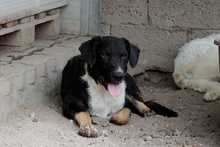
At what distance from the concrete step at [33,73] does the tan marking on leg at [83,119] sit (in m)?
0.64

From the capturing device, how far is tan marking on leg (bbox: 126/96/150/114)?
19.6 ft

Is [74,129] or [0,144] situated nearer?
[0,144]

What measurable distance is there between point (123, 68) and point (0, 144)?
1365mm

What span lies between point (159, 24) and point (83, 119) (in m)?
2.09

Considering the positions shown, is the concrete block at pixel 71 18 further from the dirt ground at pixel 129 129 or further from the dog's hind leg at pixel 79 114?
the dog's hind leg at pixel 79 114

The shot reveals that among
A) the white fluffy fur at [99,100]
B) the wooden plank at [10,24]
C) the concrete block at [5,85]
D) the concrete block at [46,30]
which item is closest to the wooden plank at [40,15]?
the concrete block at [46,30]

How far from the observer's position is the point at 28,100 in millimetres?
5793

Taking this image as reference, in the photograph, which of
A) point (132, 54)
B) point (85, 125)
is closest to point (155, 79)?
point (132, 54)

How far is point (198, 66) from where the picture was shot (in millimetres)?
6516

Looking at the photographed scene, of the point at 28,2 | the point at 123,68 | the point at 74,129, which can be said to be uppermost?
the point at 28,2

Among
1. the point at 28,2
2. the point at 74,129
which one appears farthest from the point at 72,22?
the point at 74,129

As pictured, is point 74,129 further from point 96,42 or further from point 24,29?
point 24,29

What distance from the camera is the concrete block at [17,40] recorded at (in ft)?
20.6

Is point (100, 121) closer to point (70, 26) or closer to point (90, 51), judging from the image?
point (90, 51)
